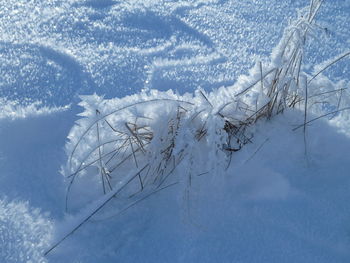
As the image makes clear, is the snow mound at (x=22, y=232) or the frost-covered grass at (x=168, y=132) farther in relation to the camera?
the frost-covered grass at (x=168, y=132)

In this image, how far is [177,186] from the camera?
139cm

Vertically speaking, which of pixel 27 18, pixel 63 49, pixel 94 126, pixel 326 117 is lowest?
pixel 94 126

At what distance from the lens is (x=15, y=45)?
2.18 meters

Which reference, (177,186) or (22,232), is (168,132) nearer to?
(177,186)

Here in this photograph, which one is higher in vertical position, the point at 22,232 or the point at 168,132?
the point at 168,132

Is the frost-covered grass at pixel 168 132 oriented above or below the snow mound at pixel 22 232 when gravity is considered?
above

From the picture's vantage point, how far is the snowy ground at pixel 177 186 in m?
1.24

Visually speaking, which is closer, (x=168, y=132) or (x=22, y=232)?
(x=22, y=232)

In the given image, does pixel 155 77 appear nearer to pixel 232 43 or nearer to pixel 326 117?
pixel 232 43

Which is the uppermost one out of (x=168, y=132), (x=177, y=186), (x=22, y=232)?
(x=168, y=132)

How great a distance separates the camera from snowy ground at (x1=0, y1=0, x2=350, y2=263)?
49.0 inches

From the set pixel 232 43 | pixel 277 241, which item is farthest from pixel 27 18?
pixel 277 241

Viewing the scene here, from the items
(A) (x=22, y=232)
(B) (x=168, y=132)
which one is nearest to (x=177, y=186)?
(B) (x=168, y=132)

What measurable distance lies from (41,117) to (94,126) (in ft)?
1.58
